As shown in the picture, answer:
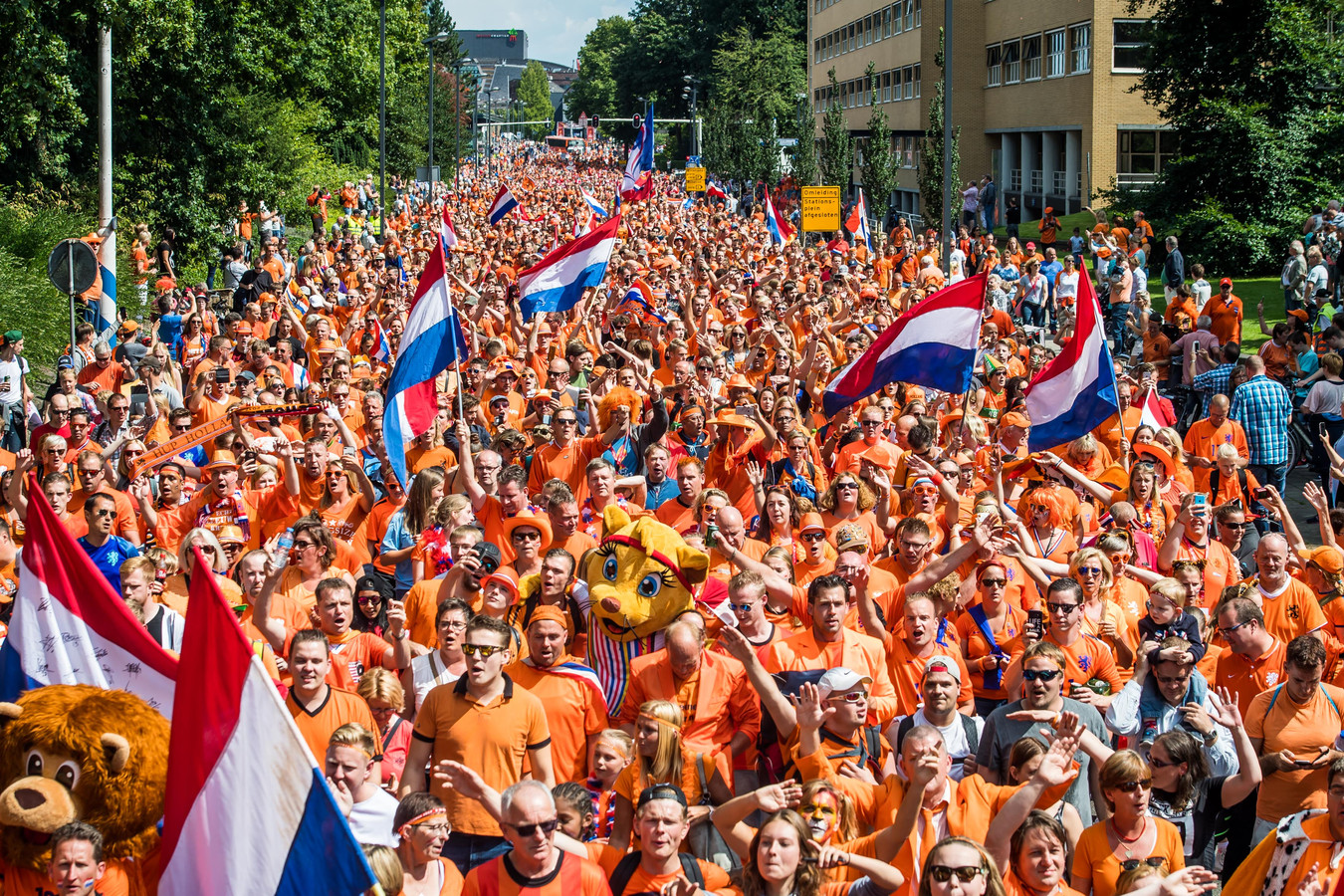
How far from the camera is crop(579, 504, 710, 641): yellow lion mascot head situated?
260 inches

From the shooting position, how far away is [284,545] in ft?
27.8

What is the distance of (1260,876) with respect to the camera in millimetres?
5000

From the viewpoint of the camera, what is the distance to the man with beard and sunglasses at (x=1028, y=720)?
596 centimetres

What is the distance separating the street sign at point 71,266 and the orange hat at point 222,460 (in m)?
5.60

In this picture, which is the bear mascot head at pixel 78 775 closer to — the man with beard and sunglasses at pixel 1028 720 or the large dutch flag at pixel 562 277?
the man with beard and sunglasses at pixel 1028 720

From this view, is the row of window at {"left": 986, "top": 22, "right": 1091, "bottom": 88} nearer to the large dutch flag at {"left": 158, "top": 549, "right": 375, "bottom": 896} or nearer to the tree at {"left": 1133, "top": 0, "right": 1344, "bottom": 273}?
the tree at {"left": 1133, "top": 0, "right": 1344, "bottom": 273}

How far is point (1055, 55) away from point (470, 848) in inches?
1734

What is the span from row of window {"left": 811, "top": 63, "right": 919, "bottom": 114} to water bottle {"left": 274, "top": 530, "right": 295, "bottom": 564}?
46.1 m

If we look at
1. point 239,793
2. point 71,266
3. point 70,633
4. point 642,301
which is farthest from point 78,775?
point 642,301

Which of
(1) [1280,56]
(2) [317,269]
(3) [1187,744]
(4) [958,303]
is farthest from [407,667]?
(1) [1280,56]

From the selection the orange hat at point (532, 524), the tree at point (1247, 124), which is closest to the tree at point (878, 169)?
the tree at point (1247, 124)

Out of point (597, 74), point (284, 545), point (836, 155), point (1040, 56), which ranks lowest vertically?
point (284, 545)

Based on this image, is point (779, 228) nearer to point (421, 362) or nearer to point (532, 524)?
point (421, 362)

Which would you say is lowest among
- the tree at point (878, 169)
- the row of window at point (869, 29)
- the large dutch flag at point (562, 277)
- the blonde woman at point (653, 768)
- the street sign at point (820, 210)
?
the blonde woman at point (653, 768)
